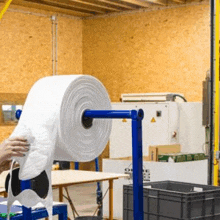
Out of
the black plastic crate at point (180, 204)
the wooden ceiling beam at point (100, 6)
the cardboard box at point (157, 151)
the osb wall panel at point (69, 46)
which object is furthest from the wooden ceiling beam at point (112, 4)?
the black plastic crate at point (180, 204)

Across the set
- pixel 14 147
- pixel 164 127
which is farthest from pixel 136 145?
pixel 164 127

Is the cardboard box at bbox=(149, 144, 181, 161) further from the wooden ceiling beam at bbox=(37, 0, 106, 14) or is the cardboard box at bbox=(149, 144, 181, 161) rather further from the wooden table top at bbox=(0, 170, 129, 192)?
the wooden ceiling beam at bbox=(37, 0, 106, 14)

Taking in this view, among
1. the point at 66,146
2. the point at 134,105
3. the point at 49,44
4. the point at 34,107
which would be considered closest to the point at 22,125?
the point at 34,107

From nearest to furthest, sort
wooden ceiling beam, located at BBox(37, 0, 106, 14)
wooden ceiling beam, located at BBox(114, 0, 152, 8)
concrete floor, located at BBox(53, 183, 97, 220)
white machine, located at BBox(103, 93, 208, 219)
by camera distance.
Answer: concrete floor, located at BBox(53, 183, 97, 220) → white machine, located at BBox(103, 93, 208, 219) → wooden ceiling beam, located at BBox(114, 0, 152, 8) → wooden ceiling beam, located at BBox(37, 0, 106, 14)

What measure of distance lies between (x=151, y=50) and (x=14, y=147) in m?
9.00

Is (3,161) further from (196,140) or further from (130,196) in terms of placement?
(196,140)

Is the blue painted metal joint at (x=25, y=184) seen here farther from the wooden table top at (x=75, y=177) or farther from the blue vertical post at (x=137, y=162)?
the wooden table top at (x=75, y=177)

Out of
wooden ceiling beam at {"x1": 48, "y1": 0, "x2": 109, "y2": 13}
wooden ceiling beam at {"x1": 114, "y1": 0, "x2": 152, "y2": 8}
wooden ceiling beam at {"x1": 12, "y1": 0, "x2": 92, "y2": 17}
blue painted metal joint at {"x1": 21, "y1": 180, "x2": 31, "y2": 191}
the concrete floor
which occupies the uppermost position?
wooden ceiling beam at {"x1": 48, "y1": 0, "x2": 109, "y2": 13}

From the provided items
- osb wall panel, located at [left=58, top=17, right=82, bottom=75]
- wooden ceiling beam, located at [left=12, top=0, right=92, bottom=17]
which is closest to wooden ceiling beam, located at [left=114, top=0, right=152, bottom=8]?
wooden ceiling beam, located at [left=12, top=0, right=92, bottom=17]

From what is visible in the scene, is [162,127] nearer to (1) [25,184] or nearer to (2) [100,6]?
(2) [100,6]

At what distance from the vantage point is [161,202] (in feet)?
10.6

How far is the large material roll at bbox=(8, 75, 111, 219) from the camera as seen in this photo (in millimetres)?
2219

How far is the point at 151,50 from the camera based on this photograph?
36.2 ft

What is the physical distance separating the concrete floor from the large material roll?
5.19 m
